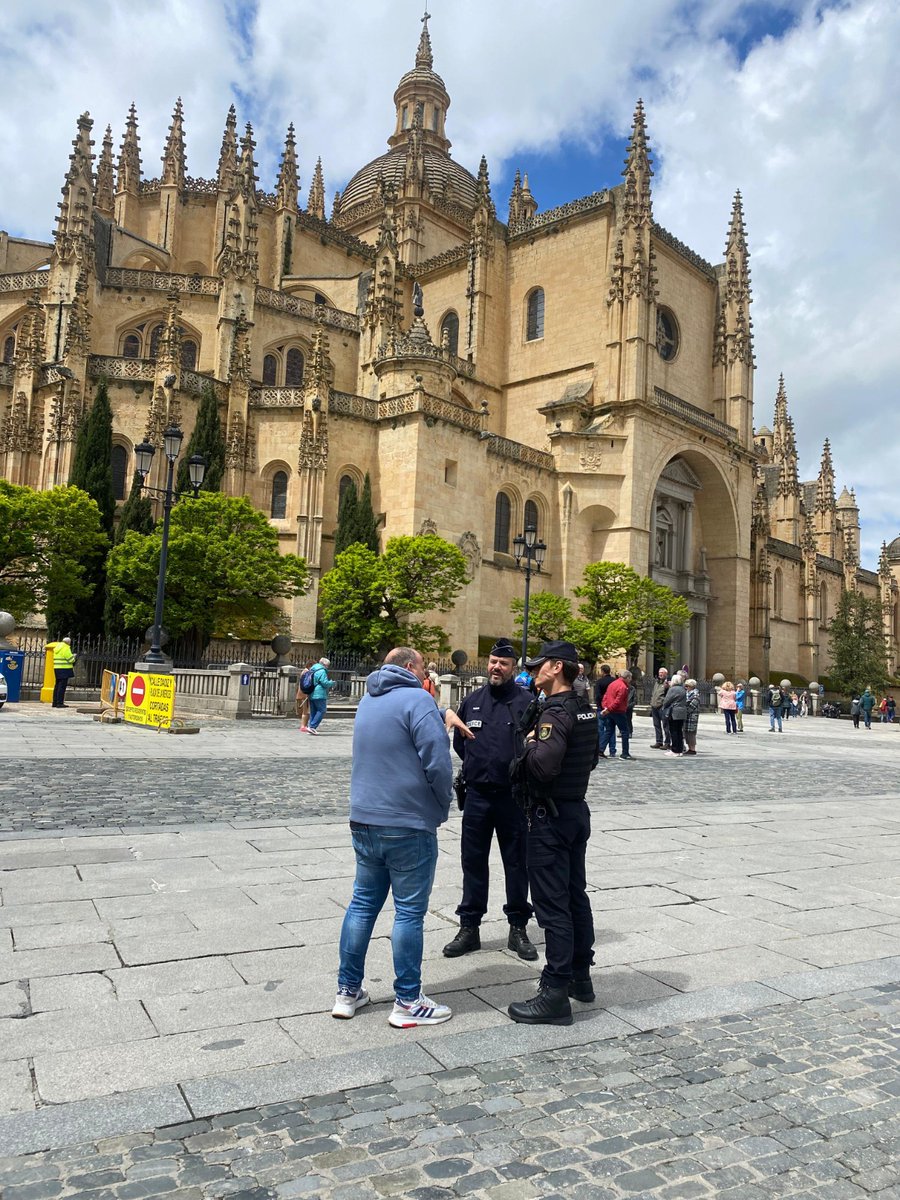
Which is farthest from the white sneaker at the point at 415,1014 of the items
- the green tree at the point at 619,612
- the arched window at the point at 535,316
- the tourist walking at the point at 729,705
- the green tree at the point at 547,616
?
the arched window at the point at 535,316

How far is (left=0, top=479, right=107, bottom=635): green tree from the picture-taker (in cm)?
2484

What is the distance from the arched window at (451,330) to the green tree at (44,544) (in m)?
22.9

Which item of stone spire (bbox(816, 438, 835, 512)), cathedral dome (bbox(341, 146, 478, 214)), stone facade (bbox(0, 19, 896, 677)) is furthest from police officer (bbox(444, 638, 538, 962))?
stone spire (bbox(816, 438, 835, 512))

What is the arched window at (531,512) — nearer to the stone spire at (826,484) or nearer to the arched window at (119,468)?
the arched window at (119,468)

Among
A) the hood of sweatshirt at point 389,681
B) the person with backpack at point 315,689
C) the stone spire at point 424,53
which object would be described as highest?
the stone spire at point 424,53

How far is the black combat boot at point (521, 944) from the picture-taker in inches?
186

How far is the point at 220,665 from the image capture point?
2730cm

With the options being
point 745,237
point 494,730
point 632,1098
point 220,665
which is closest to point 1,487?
point 220,665

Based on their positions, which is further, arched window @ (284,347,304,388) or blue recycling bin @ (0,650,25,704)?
arched window @ (284,347,304,388)

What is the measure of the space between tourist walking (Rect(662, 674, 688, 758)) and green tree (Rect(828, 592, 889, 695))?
40.4 m

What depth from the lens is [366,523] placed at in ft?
104

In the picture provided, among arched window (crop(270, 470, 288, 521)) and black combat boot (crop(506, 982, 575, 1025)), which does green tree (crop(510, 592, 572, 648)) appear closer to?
arched window (crop(270, 470, 288, 521))

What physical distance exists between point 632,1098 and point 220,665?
25.3m

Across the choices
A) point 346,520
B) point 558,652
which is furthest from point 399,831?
point 346,520
